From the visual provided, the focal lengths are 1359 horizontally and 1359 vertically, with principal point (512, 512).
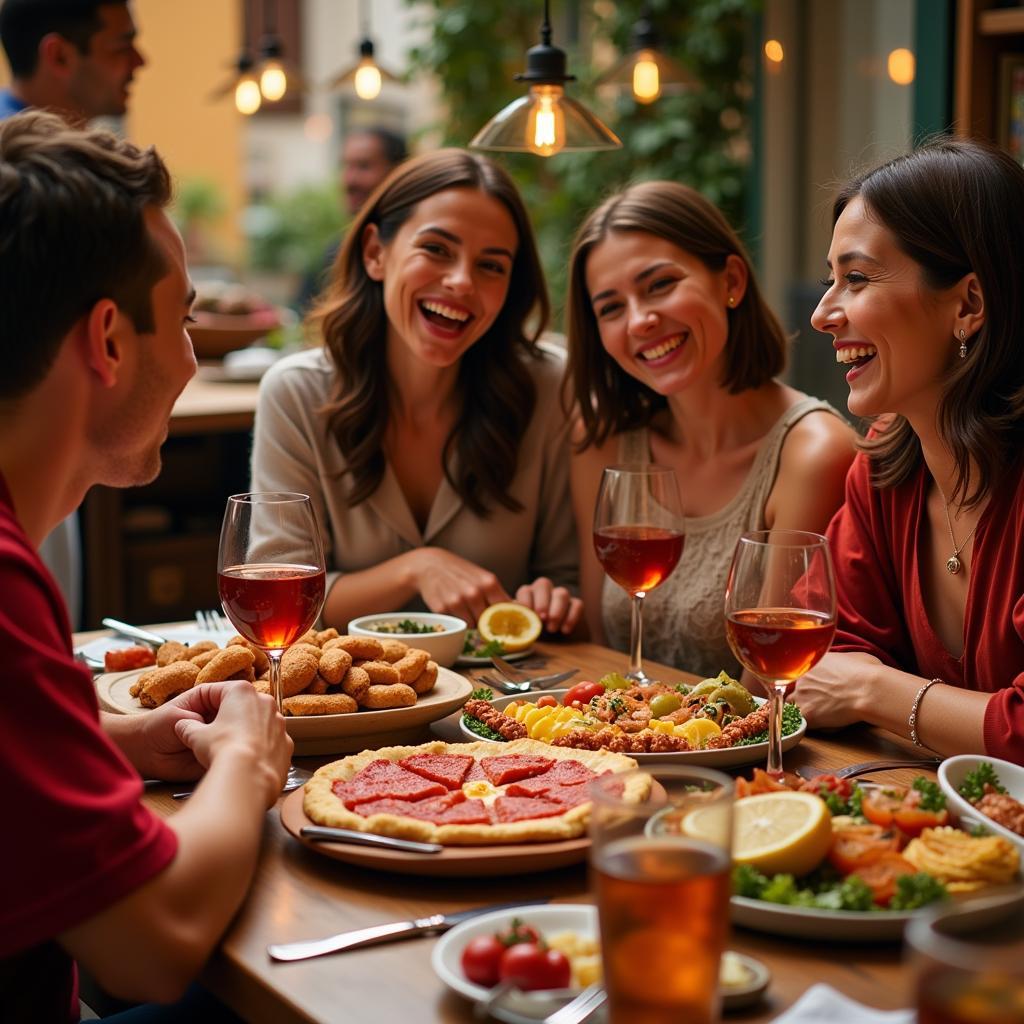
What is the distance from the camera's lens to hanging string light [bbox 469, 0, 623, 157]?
7.27 feet

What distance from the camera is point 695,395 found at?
2.72 m


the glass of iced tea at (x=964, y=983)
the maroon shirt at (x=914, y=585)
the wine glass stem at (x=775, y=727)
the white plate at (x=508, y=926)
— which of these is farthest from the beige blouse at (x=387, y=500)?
the glass of iced tea at (x=964, y=983)

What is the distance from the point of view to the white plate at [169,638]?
7.05ft

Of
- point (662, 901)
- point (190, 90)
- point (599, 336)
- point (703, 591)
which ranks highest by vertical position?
point (190, 90)

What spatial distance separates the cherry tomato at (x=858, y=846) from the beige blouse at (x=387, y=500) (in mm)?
1582

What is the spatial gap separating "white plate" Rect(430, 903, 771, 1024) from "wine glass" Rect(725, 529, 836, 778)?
0.37 m

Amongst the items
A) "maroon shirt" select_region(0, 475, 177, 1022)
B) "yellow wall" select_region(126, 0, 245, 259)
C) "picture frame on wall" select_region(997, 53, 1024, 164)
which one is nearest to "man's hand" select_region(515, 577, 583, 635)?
"maroon shirt" select_region(0, 475, 177, 1022)

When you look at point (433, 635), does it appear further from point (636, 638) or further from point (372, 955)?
point (372, 955)

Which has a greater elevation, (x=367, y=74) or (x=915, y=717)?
(x=367, y=74)

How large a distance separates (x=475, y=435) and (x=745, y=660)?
1.48 m

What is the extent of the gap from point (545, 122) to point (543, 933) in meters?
1.45

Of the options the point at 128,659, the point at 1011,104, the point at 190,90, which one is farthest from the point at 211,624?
the point at 190,90

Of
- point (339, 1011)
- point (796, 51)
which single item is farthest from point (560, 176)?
point (339, 1011)

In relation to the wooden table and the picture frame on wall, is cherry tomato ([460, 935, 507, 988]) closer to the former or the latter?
the wooden table
